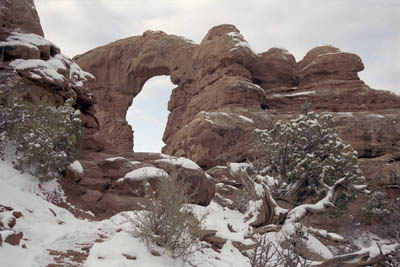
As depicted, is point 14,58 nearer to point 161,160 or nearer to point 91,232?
point 161,160

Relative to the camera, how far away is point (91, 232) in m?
8.63

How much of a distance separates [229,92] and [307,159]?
15391 mm

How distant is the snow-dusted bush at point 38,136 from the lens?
1077cm

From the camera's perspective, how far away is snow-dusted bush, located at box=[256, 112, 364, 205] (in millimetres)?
→ 15453

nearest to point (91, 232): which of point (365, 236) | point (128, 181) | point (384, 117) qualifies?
point (128, 181)

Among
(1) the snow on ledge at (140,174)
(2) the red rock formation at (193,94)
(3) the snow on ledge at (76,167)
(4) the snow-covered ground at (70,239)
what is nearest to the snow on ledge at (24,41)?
(2) the red rock formation at (193,94)

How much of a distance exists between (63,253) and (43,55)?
39.5ft

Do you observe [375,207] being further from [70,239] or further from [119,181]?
[70,239]

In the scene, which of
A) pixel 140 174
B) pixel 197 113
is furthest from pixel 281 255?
pixel 197 113

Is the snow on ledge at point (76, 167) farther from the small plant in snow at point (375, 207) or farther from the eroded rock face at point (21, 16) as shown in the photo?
the small plant in snow at point (375, 207)

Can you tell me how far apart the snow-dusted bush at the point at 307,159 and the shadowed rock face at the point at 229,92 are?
8.28 m

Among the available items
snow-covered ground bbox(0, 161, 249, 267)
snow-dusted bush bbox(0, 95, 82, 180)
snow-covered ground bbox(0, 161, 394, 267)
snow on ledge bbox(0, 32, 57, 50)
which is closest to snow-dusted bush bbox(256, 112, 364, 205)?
snow-covered ground bbox(0, 161, 394, 267)

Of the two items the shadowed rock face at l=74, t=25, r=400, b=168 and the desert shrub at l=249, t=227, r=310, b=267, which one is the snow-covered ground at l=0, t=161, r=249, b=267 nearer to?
the desert shrub at l=249, t=227, r=310, b=267

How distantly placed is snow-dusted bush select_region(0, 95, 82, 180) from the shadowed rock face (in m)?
12.2
